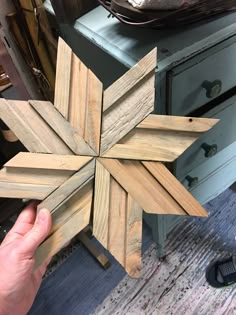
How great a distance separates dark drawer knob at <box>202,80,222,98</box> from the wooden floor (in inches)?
27.3

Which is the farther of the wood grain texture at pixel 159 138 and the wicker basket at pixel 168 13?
the wicker basket at pixel 168 13

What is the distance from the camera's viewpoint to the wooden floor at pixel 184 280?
106 centimetres

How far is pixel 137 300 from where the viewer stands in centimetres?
109

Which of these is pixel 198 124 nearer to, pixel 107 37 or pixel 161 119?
pixel 161 119

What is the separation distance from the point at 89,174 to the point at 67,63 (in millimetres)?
168

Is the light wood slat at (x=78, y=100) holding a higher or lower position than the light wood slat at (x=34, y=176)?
higher

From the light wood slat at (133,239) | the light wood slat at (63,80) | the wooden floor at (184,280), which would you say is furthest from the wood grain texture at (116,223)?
the wooden floor at (184,280)

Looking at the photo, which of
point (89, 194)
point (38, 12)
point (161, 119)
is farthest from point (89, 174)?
point (38, 12)

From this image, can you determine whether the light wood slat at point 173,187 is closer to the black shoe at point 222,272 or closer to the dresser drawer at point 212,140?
Answer: the dresser drawer at point 212,140

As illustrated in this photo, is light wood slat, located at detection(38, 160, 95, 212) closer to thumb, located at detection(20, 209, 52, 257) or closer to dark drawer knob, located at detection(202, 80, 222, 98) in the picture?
thumb, located at detection(20, 209, 52, 257)

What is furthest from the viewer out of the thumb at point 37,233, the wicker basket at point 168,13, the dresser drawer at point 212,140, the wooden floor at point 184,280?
the wooden floor at point 184,280

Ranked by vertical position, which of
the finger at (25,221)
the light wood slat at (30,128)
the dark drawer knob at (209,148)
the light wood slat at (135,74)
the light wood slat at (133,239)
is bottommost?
the dark drawer knob at (209,148)

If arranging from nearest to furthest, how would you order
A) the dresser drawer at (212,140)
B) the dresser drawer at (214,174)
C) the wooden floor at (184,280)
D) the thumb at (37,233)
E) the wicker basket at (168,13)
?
the thumb at (37,233), the wicker basket at (168,13), the dresser drawer at (212,140), the dresser drawer at (214,174), the wooden floor at (184,280)

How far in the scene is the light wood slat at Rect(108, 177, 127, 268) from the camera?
46cm
